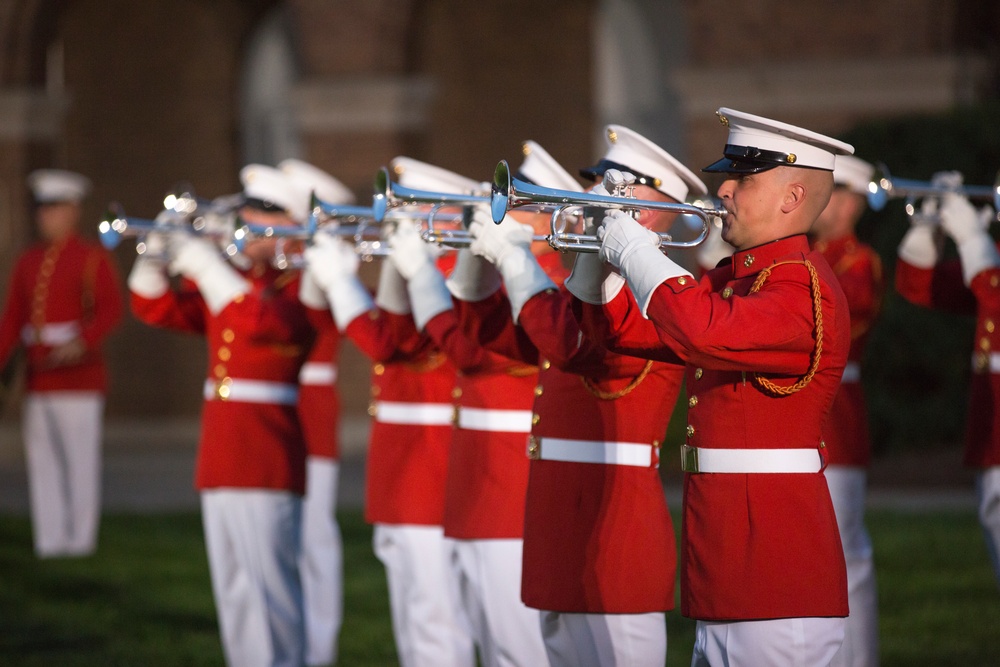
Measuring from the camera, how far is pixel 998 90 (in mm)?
13383

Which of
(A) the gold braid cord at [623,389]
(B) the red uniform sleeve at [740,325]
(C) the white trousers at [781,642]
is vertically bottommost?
(C) the white trousers at [781,642]

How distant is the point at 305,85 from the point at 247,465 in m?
7.45

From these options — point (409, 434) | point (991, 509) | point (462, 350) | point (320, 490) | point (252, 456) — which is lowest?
point (320, 490)

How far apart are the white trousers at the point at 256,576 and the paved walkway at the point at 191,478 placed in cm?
494

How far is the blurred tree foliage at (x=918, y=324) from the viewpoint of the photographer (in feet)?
35.7

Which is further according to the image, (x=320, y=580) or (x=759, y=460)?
(x=320, y=580)

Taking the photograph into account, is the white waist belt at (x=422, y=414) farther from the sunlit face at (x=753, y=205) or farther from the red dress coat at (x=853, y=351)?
the sunlit face at (x=753, y=205)

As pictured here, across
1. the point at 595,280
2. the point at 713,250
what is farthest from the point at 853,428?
the point at 595,280

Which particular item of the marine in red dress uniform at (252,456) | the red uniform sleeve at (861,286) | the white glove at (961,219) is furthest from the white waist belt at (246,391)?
the white glove at (961,219)

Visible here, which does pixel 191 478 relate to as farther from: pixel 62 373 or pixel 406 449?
pixel 406 449

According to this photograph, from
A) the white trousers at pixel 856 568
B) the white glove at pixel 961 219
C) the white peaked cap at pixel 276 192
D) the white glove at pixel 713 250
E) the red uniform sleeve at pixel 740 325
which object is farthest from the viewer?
the white glove at pixel 713 250

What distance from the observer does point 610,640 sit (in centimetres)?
397

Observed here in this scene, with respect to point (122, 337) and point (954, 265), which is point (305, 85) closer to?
point (122, 337)

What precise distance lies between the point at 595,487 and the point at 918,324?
24.7 feet
